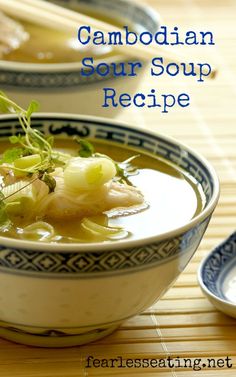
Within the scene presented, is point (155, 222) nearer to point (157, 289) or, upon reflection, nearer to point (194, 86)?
point (157, 289)

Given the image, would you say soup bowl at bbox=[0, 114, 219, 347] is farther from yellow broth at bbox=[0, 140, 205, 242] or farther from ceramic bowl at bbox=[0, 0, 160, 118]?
ceramic bowl at bbox=[0, 0, 160, 118]

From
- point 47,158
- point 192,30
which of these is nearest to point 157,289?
point 47,158

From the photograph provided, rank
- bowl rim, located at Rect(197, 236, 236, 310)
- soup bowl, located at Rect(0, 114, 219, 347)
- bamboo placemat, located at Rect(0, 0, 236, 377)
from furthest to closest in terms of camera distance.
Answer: bowl rim, located at Rect(197, 236, 236, 310) → bamboo placemat, located at Rect(0, 0, 236, 377) → soup bowl, located at Rect(0, 114, 219, 347)

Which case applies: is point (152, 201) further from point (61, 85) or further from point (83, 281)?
point (61, 85)

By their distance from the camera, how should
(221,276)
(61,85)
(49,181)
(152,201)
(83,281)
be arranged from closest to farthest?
1. (83,281)
2. (49,181)
3. (152,201)
4. (221,276)
5. (61,85)

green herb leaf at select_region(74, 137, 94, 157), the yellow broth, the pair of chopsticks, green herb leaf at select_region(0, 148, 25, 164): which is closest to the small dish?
the yellow broth

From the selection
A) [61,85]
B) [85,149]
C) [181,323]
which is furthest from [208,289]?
[61,85]
